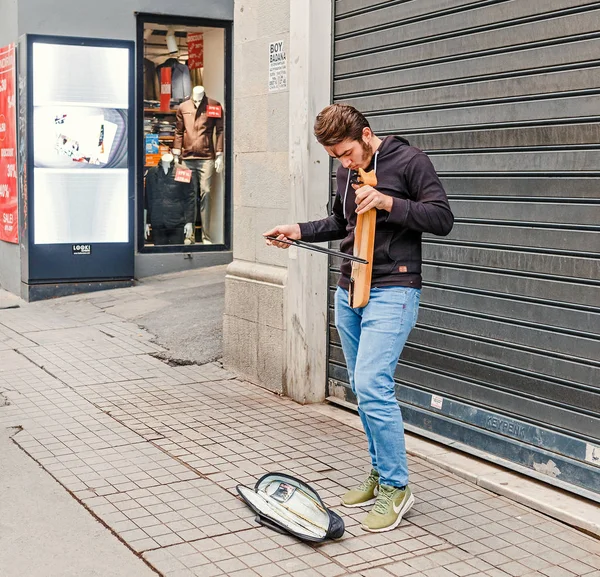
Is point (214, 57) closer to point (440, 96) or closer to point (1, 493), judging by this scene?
point (440, 96)

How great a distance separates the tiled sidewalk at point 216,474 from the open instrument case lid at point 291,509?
71 millimetres

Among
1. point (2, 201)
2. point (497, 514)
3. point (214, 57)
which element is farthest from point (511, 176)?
point (2, 201)

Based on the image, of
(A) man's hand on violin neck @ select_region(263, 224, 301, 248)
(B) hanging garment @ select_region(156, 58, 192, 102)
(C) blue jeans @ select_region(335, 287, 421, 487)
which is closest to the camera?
(C) blue jeans @ select_region(335, 287, 421, 487)

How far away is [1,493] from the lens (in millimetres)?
5031

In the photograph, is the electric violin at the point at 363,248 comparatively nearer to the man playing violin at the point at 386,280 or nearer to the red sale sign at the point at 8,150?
the man playing violin at the point at 386,280

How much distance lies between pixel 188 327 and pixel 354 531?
4.73 m

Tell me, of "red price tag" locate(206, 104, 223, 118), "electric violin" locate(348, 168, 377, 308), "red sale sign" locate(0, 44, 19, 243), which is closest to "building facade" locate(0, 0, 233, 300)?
"red sale sign" locate(0, 44, 19, 243)

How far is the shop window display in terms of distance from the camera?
1202 cm

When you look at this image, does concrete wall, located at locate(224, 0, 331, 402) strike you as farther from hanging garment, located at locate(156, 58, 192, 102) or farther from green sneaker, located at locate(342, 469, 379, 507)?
hanging garment, located at locate(156, 58, 192, 102)

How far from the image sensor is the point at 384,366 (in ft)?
14.7

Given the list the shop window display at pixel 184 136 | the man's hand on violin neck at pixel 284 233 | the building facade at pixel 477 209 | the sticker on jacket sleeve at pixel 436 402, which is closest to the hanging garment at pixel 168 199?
the shop window display at pixel 184 136

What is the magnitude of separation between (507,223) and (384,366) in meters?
1.25

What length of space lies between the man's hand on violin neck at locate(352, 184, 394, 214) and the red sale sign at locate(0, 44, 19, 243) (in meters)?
8.20

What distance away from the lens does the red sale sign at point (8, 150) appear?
1167 cm
